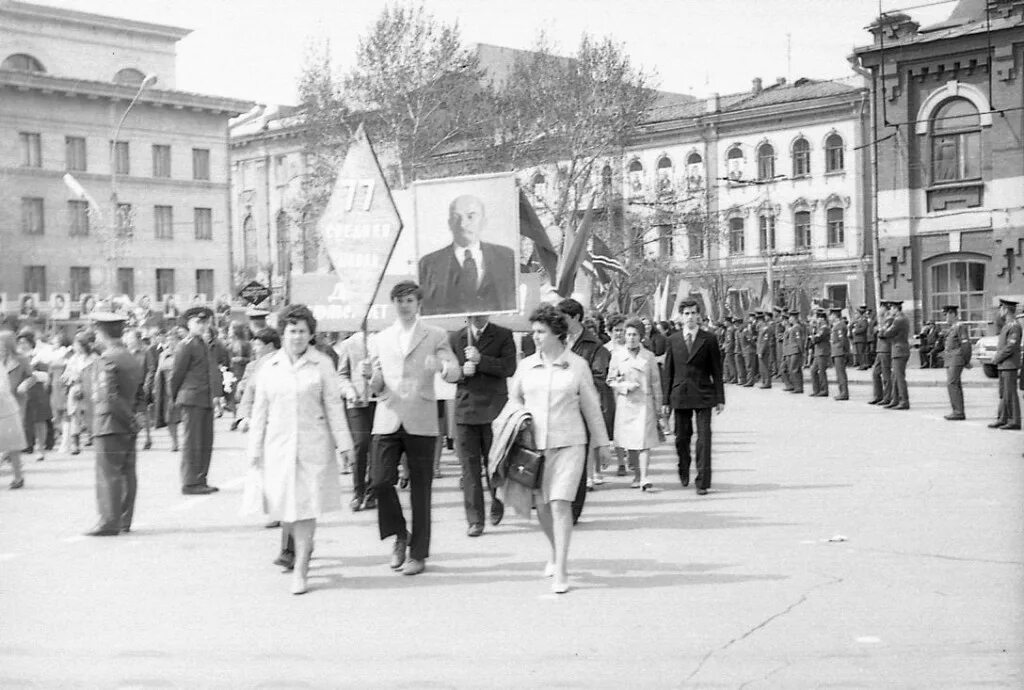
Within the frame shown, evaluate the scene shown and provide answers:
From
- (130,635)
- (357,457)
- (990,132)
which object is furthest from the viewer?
(990,132)

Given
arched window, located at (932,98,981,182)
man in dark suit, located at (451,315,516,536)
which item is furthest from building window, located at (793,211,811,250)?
man in dark suit, located at (451,315,516,536)

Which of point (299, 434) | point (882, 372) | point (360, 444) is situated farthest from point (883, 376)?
point (299, 434)

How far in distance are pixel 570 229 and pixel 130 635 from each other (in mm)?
13804

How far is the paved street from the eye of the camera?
5828 mm

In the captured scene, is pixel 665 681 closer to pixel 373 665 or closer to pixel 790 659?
pixel 790 659

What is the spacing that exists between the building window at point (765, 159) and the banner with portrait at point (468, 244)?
48.1m

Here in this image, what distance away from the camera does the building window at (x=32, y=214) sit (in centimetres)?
1404

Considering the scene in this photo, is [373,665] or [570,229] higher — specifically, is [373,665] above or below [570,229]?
below

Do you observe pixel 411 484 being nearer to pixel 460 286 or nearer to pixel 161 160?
pixel 460 286

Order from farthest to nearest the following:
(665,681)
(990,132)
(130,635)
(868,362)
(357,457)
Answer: (868,362) → (990,132) → (357,457) → (130,635) → (665,681)

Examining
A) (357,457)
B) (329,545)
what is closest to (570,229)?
(357,457)

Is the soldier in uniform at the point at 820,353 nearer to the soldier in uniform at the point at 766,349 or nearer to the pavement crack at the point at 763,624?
the soldier in uniform at the point at 766,349

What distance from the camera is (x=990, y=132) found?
125 ft

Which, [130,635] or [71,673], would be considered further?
[130,635]
